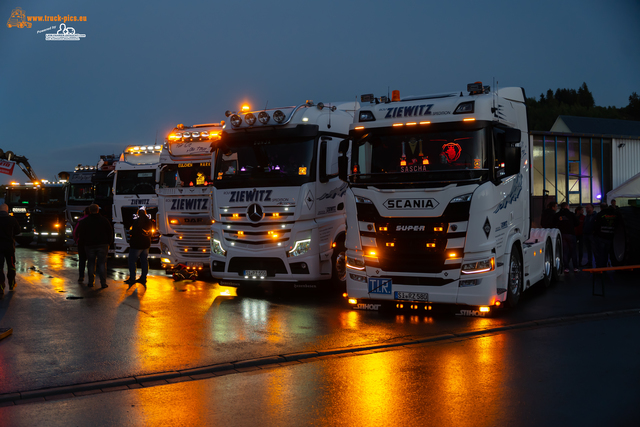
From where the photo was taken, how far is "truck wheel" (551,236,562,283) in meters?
13.8

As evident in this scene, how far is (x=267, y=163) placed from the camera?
1163 centimetres

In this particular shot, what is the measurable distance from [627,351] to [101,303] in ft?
29.6

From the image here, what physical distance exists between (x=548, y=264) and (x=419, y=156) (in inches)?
221

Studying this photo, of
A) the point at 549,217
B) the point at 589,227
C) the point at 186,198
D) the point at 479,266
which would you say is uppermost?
the point at 186,198

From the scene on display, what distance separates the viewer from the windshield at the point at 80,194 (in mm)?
22594

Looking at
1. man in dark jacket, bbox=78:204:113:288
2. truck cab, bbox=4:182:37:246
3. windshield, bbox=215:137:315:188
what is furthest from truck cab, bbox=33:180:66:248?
windshield, bbox=215:137:315:188

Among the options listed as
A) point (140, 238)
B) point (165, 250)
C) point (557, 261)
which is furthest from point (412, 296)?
point (165, 250)

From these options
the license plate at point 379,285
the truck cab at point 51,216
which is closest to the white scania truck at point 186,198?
the license plate at point 379,285

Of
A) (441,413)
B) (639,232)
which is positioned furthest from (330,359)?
(639,232)

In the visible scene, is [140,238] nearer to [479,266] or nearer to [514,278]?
[479,266]

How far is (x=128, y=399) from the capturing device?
5.79 meters

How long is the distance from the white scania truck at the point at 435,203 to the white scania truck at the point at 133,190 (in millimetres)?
9451

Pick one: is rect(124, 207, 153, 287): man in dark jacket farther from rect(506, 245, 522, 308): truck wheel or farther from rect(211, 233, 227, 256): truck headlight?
rect(506, 245, 522, 308): truck wheel

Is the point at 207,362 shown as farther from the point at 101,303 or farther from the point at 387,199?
the point at 101,303
